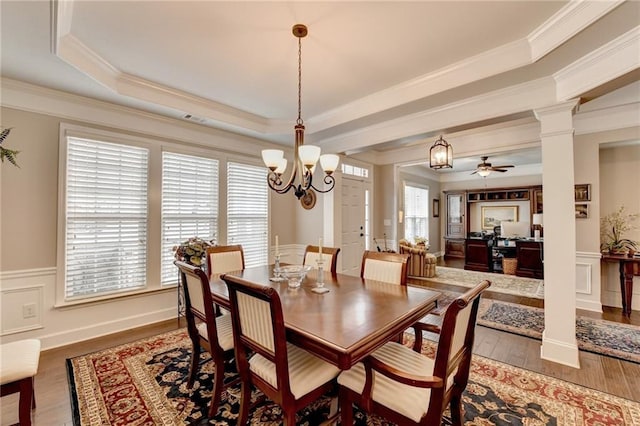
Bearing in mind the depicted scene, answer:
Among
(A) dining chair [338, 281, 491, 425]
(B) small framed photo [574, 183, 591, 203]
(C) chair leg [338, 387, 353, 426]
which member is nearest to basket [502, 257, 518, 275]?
(B) small framed photo [574, 183, 591, 203]

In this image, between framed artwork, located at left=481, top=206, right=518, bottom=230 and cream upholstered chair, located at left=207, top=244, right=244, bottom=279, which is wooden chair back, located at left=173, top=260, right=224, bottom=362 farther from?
framed artwork, located at left=481, top=206, right=518, bottom=230

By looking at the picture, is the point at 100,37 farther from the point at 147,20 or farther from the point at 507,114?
the point at 507,114

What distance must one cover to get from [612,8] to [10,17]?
3844 millimetres

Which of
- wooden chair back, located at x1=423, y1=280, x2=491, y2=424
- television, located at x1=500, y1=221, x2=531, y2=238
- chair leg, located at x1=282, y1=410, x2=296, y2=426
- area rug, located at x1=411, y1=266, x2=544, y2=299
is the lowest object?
area rug, located at x1=411, y1=266, x2=544, y2=299

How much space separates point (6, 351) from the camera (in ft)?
5.63

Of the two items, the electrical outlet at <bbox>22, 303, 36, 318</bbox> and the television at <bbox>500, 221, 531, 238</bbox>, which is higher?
the television at <bbox>500, 221, 531, 238</bbox>

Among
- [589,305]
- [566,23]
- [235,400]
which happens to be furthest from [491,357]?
Answer: [566,23]

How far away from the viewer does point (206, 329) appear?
2.06m

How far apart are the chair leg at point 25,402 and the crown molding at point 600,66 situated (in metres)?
4.38

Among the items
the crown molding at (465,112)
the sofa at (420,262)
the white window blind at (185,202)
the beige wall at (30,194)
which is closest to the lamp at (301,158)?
the crown molding at (465,112)

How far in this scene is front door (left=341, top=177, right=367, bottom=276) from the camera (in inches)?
205

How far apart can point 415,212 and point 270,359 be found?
297 inches

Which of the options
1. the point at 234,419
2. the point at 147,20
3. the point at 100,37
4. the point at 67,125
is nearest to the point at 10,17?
the point at 100,37

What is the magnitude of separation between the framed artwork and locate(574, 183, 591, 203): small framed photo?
183 inches
